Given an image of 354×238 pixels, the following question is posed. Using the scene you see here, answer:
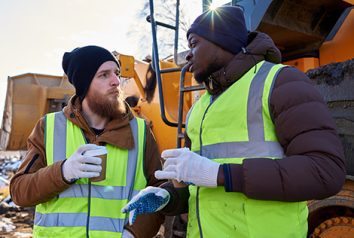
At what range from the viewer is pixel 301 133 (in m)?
1.30

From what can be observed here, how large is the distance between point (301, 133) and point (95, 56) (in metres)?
1.35

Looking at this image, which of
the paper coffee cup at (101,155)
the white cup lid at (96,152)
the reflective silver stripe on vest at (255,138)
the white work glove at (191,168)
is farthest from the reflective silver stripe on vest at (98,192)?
the reflective silver stripe on vest at (255,138)

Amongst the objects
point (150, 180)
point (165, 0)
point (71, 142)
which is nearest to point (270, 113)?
point (150, 180)

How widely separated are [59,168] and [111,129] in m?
0.36

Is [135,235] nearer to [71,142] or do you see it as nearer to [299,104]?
[71,142]

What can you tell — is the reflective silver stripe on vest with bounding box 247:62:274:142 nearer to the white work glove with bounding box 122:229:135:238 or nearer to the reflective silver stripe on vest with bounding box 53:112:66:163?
the white work glove with bounding box 122:229:135:238

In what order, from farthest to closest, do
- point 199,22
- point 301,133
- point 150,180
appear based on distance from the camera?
point 150,180, point 199,22, point 301,133

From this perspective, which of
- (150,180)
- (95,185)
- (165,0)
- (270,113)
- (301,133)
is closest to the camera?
(301,133)

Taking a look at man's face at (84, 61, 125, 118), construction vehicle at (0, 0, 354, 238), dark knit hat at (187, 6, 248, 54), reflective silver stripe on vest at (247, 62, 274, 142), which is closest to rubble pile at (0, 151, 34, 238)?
construction vehicle at (0, 0, 354, 238)

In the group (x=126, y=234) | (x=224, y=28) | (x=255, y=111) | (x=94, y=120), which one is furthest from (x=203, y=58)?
(x=126, y=234)

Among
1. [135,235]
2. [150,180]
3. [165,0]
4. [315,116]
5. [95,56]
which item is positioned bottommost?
[135,235]

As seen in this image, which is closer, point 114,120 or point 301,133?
point 301,133

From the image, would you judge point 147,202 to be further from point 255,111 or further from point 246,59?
point 246,59

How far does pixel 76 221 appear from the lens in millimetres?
1842
